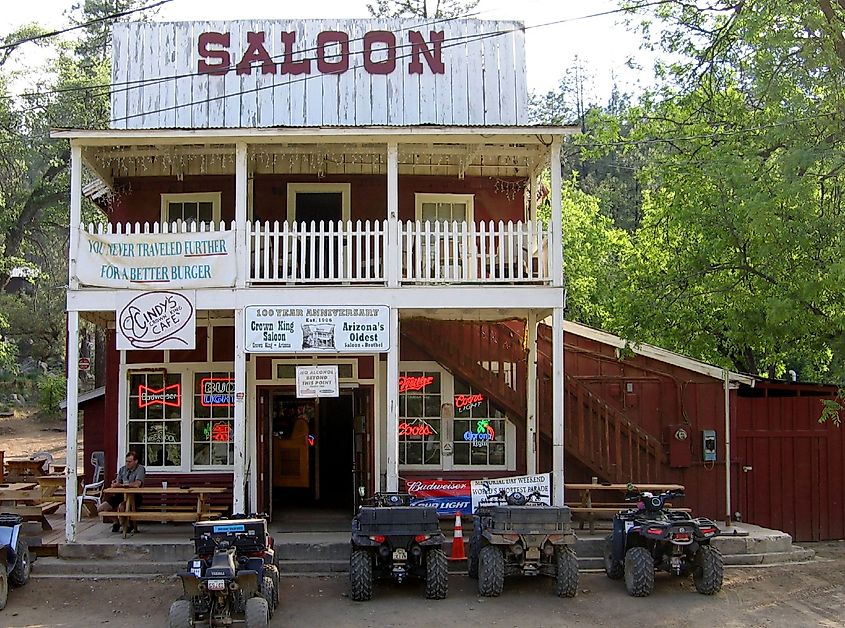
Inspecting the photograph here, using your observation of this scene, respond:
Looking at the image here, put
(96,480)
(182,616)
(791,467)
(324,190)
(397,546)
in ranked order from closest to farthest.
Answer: (182,616) → (397,546) → (791,467) → (324,190) → (96,480)

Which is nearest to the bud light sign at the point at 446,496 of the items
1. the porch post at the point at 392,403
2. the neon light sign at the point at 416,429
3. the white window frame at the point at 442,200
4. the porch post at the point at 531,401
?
the porch post at the point at 392,403

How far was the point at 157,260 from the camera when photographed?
41.5ft

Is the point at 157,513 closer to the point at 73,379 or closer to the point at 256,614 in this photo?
the point at 73,379

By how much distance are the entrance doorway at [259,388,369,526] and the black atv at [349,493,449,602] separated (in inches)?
148

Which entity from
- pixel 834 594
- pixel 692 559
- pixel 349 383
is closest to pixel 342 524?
pixel 349 383

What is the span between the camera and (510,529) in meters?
10.5

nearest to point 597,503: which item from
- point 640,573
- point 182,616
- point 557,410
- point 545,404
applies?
point 545,404

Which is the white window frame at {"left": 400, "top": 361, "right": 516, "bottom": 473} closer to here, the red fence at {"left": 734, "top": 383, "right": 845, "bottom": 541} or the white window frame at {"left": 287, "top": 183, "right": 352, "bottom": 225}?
the white window frame at {"left": 287, "top": 183, "right": 352, "bottom": 225}

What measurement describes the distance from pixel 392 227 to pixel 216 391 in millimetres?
4480

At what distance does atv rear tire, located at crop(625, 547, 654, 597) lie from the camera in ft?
35.2

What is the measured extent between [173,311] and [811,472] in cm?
1040

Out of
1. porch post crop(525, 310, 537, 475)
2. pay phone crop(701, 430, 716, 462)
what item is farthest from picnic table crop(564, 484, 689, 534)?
pay phone crop(701, 430, 716, 462)

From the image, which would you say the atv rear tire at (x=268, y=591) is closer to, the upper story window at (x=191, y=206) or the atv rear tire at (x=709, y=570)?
the atv rear tire at (x=709, y=570)

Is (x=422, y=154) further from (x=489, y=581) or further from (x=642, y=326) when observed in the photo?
(x=489, y=581)
